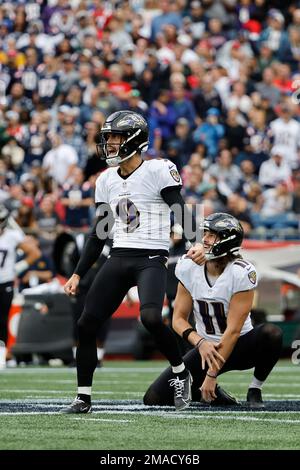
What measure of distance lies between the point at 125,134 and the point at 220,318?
1.16 metres

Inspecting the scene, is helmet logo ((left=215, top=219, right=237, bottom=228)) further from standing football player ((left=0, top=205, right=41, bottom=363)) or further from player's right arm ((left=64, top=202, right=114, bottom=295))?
standing football player ((left=0, top=205, right=41, bottom=363))


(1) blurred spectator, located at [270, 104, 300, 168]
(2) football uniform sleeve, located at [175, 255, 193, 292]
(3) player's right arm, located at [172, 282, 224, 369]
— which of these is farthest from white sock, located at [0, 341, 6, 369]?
(1) blurred spectator, located at [270, 104, 300, 168]

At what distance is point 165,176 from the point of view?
22.2 feet

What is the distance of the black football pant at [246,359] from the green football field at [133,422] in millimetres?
149

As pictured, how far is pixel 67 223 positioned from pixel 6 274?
347 cm

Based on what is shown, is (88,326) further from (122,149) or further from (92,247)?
(122,149)

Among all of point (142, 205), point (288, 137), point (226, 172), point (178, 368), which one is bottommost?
point (178, 368)

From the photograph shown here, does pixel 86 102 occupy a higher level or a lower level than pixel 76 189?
higher

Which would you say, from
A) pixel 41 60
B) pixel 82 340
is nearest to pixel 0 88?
pixel 41 60

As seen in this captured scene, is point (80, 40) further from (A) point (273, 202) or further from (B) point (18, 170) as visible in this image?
(A) point (273, 202)

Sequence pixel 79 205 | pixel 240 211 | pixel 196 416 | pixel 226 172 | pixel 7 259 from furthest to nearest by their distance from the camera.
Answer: pixel 226 172, pixel 79 205, pixel 240 211, pixel 7 259, pixel 196 416

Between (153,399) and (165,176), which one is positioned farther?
(153,399)

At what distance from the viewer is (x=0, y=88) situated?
691 inches

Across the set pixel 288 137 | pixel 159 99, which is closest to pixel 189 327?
pixel 288 137
